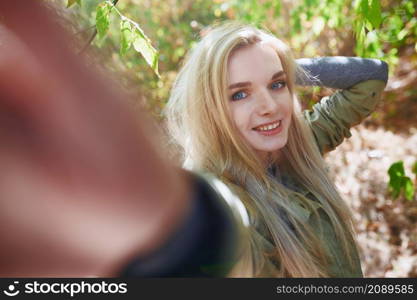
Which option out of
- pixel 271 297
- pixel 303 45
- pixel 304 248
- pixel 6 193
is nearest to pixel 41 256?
pixel 6 193

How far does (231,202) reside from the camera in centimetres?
42

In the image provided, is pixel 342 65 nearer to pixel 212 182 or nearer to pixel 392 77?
pixel 212 182

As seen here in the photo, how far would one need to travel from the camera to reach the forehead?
1.71 metres

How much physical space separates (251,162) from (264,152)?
122 millimetres

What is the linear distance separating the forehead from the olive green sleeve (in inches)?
16.5

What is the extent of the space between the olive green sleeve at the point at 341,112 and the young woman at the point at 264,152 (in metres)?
0.21

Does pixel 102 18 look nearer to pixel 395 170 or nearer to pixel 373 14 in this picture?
pixel 373 14

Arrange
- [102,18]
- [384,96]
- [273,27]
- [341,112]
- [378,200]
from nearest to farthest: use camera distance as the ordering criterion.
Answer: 1. [102,18]
2. [341,112]
3. [378,200]
4. [273,27]
5. [384,96]

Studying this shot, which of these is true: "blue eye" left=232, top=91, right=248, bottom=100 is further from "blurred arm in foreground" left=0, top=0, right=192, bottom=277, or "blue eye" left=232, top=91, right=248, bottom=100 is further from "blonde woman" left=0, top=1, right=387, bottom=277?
"blurred arm in foreground" left=0, top=0, right=192, bottom=277

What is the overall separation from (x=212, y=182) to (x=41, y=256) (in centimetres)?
15

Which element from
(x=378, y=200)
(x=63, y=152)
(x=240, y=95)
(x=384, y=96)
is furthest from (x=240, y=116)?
(x=384, y=96)

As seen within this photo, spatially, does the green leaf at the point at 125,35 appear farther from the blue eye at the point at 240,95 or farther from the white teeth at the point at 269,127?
the white teeth at the point at 269,127

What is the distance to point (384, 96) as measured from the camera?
5.05 meters

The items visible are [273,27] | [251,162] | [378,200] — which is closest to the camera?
[251,162]
